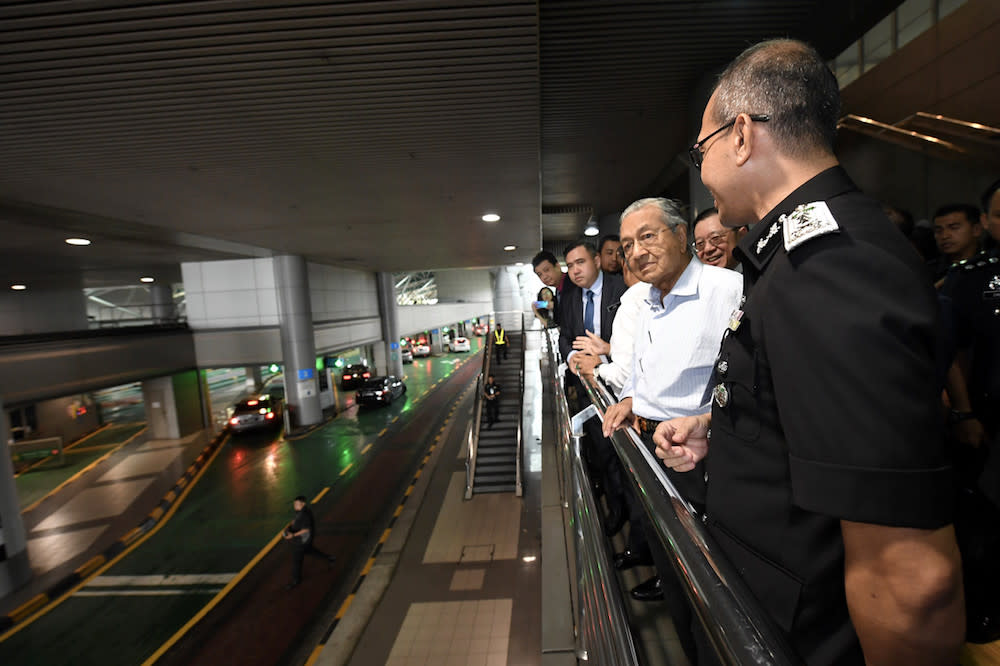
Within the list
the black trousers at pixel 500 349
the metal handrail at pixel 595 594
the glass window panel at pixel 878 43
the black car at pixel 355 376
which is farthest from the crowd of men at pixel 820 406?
the black car at pixel 355 376

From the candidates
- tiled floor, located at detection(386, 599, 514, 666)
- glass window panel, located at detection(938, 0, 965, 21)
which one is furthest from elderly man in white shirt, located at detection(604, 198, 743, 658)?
glass window panel, located at detection(938, 0, 965, 21)

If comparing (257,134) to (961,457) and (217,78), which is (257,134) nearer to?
(217,78)

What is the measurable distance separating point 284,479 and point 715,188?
13.4 meters

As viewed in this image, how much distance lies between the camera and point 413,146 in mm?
5836

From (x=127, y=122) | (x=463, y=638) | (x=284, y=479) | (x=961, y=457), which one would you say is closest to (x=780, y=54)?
(x=961, y=457)

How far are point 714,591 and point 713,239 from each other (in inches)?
107

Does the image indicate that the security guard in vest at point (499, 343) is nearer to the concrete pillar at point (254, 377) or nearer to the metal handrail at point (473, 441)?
the metal handrail at point (473, 441)

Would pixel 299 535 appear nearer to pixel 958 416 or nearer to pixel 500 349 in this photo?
pixel 958 416

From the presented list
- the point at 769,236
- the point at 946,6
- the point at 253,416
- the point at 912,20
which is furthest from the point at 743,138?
the point at 253,416

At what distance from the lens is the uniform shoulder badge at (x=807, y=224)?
814 mm

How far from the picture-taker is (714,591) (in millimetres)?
722

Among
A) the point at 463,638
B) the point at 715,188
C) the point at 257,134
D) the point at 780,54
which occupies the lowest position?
the point at 463,638

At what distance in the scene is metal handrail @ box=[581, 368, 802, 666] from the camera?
623mm

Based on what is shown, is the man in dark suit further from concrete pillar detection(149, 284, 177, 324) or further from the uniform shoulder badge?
concrete pillar detection(149, 284, 177, 324)
